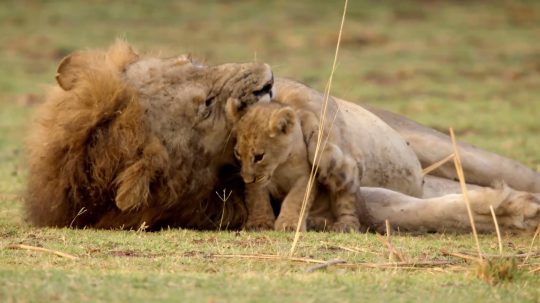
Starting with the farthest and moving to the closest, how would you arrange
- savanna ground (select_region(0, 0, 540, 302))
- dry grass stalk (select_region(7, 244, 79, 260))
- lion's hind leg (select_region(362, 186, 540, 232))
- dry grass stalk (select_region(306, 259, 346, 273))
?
lion's hind leg (select_region(362, 186, 540, 232)) → dry grass stalk (select_region(7, 244, 79, 260)) → dry grass stalk (select_region(306, 259, 346, 273)) → savanna ground (select_region(0, 0, 540, 302))

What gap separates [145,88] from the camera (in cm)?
527

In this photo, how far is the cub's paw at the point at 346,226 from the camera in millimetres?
5359

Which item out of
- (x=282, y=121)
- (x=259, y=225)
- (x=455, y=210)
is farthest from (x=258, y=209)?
(x=455, y=210)

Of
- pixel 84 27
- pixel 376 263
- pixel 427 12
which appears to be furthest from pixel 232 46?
pixel 376 263

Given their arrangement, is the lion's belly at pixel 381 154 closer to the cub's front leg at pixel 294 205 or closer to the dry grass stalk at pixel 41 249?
the cub's front leg at pixel 294 205

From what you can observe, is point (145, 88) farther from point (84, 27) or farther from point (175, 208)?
point (84, 27)

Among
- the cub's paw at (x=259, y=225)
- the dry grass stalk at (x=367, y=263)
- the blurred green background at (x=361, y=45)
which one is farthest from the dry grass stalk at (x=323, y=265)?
the blurred green background at (x=361, y=45)

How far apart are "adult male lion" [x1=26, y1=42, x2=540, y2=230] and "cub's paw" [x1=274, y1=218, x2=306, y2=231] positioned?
20cm

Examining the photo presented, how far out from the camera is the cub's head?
204 inches

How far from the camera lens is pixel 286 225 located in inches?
208

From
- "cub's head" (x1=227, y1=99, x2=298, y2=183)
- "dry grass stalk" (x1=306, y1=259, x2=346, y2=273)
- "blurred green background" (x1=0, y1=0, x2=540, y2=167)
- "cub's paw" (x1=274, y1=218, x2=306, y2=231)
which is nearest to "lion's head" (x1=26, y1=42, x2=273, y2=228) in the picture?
"cub's head" (x1=227, y1=99, x2=298, y2=183)

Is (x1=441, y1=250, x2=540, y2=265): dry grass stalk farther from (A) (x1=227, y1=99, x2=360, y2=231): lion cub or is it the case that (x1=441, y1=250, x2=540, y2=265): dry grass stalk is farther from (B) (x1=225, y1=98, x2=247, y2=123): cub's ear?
(B) (x1=225, y1=98, x2=247, y2=123): cub's ear

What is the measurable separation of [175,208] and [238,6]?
45.0ft

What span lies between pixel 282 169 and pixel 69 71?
101 cm
